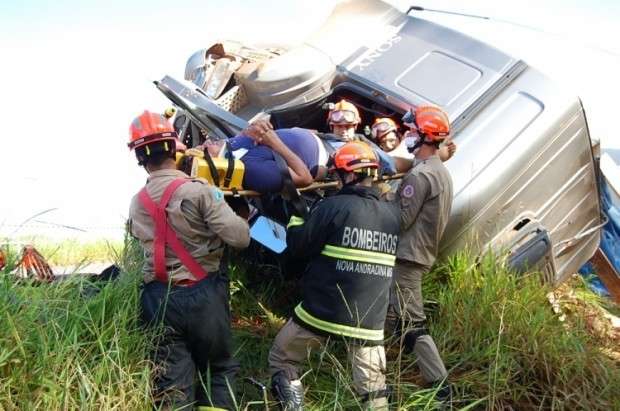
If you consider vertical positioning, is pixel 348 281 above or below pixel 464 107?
below

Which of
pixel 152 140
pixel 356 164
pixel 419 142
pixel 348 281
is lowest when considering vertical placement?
pixel 348 281

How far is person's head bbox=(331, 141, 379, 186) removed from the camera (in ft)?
11.0

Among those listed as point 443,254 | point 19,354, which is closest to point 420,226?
point 443,254

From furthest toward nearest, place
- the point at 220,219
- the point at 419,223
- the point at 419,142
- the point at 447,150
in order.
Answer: the point at 447,150
the point at 419,142
the point at 419,223
the point at 220,219

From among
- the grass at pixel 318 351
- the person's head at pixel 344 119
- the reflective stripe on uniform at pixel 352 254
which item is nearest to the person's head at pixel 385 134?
the person's head at pixel 344 119

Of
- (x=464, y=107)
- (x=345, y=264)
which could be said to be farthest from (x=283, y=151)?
(x=464, y=107)

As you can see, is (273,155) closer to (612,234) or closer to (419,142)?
(419,142)

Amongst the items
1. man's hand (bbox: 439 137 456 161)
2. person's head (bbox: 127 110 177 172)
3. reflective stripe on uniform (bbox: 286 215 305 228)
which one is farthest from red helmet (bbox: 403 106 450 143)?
person's head (bbox: 127 110 177 172)

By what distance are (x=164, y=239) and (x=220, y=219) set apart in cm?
28

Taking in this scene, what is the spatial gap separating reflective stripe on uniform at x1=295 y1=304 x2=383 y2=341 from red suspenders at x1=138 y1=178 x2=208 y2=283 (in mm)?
606

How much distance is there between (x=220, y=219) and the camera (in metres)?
3.05

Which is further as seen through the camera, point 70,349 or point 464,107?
point 464,107

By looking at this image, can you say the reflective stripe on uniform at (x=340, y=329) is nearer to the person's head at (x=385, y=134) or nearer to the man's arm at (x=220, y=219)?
the man's arm at (x=220, y=219)

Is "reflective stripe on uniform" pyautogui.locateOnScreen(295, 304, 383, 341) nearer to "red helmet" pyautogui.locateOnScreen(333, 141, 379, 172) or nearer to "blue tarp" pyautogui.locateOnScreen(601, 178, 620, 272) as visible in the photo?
"red helmet" pyautogui.locateOnScreen(333, 141, 379, 172)
